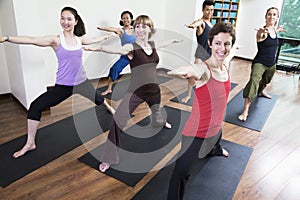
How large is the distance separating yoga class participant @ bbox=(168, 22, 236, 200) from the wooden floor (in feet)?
1.83

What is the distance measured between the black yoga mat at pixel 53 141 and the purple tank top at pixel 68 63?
0.64 m

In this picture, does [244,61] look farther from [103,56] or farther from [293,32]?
[103,56]

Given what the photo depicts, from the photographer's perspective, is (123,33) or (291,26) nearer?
(123,33)

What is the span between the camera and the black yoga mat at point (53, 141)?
7.02 feet

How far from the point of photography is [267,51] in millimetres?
3334

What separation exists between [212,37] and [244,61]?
18.9ft

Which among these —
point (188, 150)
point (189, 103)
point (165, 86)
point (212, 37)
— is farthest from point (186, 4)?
point (188, 150)

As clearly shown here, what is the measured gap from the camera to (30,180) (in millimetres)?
2016

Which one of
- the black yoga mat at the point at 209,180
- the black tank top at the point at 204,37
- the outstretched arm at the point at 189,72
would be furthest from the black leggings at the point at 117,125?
the black tank top at the point at 204,37

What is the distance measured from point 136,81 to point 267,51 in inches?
80.2

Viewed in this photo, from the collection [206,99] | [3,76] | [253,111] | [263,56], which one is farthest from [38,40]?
[253,111]

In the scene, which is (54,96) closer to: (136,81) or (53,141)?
(53,141)

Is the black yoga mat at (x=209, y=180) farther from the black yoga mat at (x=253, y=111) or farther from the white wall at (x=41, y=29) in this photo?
the white wall at (x=41, y=29)

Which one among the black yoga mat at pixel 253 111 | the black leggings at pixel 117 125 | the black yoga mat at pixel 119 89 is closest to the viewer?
the black leggings at pixel 117 125
